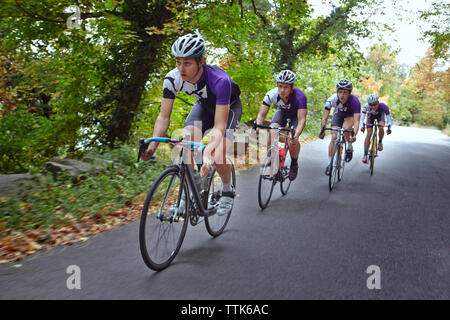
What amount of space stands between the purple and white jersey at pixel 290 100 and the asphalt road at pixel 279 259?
6.08 feet

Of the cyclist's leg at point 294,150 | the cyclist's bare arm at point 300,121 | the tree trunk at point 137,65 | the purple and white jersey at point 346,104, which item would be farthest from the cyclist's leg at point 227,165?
the tree trunk at point 137,65

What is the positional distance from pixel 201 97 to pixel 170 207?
56.9 inches

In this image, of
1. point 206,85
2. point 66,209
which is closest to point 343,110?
point 206,85

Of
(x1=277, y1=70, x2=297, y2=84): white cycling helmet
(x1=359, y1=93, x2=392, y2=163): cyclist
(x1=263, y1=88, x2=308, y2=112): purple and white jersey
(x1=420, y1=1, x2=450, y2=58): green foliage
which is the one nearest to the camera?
(x1=277, y1=70, x2=297, y2=84): white cycling helmet

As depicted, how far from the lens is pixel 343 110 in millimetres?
8852

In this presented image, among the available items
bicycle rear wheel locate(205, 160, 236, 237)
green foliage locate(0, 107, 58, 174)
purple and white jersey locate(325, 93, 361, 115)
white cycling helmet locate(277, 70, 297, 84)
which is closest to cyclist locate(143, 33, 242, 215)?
bicycle rear wheel locate(205, 160, 236, 237)

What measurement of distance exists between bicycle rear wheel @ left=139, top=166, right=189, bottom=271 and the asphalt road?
17 centimetres

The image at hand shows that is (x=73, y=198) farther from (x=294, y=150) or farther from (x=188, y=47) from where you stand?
(x=294, y=150)

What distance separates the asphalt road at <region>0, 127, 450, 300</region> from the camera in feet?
10.8

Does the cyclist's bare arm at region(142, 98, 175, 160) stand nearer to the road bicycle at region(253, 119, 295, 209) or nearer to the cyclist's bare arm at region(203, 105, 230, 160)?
the cyclist's bare arm at region(203, 105, 230, 160)

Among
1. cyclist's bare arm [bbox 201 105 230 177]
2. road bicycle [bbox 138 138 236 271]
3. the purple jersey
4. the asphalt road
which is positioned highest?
the purple jersey
